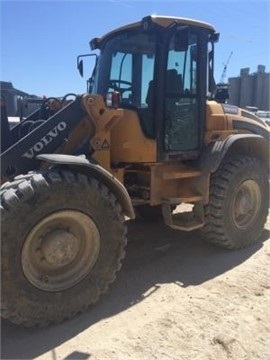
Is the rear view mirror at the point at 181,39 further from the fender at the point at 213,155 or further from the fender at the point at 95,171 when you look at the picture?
the fender at the point at 95,171

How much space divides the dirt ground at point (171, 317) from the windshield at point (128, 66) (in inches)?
72.6

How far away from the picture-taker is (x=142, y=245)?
553cm

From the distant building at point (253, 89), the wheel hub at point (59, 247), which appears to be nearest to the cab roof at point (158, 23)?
the wheel hub at point (59, 247)

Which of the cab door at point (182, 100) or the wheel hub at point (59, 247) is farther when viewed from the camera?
the cab door at point (182, 100)

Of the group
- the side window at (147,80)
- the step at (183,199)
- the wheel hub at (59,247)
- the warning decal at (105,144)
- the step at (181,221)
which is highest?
the side window at (147,80)

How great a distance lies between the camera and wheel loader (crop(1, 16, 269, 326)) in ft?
11.9

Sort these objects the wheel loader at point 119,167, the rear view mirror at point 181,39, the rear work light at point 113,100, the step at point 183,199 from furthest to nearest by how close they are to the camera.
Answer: the step at point 183,199 → the rear view mirror at point 181,39 → the rear work light at point 113,100 → the wheel loader at point 119,167

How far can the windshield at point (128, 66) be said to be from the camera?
4.87 meters

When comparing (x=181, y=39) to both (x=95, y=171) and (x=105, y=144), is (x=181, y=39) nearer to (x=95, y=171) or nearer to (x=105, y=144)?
(x=105, y=144)

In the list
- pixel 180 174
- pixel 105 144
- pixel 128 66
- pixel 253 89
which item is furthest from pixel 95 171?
pixel 253 89

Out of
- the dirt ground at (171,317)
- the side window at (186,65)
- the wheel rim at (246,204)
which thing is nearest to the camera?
the dirt ground at (171,317)

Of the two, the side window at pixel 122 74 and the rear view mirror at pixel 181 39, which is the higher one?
the rear view mirror at pixel 181 39

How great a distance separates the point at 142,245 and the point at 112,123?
177cm

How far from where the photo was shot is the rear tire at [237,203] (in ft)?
17.4
